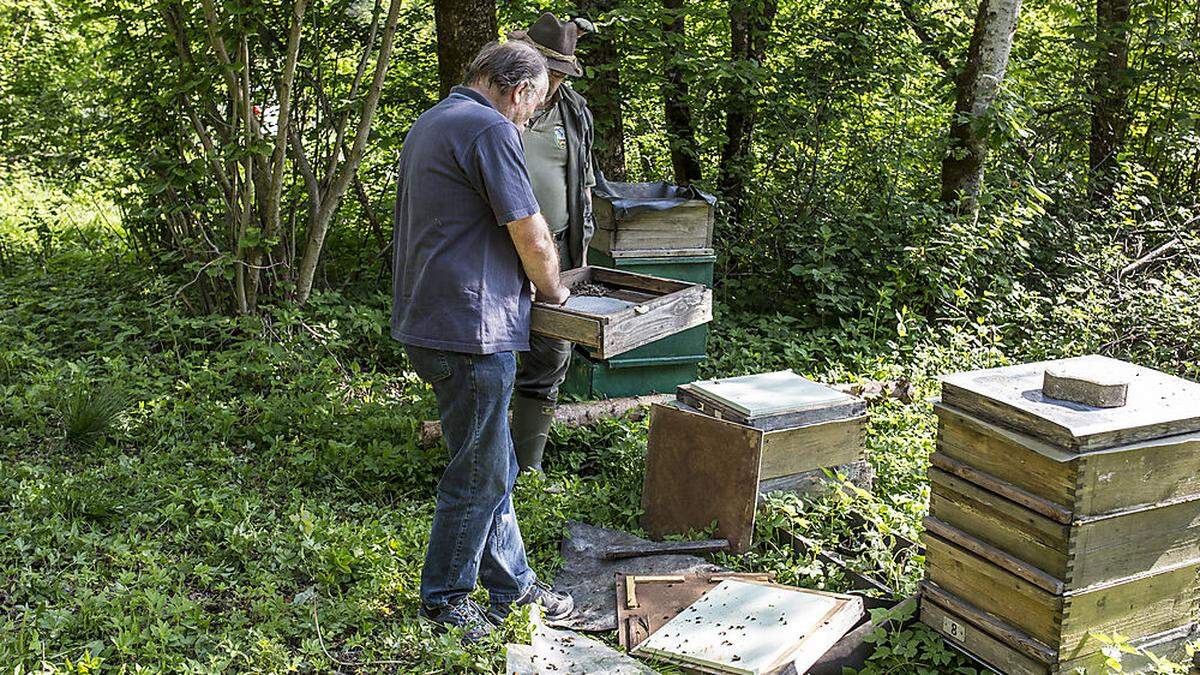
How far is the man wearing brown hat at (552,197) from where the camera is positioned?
4906 millimetres

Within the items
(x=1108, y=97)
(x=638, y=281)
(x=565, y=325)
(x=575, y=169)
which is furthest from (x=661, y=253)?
(x=1108, y=97)

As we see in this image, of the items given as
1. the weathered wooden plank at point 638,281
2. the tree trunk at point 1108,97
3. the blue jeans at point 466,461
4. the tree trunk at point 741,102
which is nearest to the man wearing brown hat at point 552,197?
the weathered wooden plank at point 638,281

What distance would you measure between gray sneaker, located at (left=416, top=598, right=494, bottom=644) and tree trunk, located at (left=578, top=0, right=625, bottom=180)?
4.60 meters

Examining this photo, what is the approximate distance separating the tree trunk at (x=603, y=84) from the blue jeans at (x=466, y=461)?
174 inches

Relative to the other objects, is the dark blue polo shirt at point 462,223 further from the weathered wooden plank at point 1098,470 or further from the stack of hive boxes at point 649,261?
the stack of hive boxes at point 649,261

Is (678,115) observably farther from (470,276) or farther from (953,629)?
(953,629)

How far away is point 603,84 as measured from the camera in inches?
315

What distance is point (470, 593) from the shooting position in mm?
3777

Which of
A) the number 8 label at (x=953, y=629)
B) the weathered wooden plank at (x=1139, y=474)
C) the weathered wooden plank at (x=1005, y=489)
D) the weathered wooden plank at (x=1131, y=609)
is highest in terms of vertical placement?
the weathered wooden plank at (x=1139, y=474)

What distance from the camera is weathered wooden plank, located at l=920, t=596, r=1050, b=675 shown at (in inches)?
136

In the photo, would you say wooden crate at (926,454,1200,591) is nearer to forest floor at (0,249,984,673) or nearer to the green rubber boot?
forest floor at (0,249,984,673)

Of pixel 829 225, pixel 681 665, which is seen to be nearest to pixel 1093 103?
pixel 829 225

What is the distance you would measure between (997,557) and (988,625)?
0.25 m

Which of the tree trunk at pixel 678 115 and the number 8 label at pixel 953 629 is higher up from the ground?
the tree trunk at pixel 678 115
